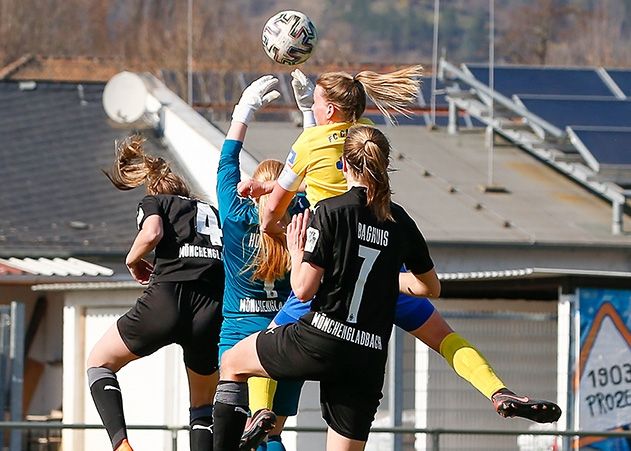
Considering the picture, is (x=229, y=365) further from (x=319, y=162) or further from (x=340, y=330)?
(x=319, y=162)

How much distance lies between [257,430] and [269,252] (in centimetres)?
111

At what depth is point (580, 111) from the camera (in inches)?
1000

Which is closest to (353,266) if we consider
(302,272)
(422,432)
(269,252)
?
(302,272)

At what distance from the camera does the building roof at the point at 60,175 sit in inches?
929

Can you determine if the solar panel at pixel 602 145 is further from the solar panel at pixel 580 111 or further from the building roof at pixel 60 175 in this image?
the building roof at pixel 60 175

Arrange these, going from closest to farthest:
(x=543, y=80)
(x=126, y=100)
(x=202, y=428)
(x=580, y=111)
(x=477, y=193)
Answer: (x=202, y=428) → (x=477, y=193) → (x=580, y=111) → (x=126, y=100) → (x=543, y=80)

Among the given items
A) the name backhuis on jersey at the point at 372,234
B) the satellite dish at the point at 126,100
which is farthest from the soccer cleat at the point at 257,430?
the satellite dish at the point at 126,100

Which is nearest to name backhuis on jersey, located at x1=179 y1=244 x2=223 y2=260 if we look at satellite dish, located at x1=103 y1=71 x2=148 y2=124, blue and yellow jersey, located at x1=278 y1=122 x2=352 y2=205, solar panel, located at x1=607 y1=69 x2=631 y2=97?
blue and yellow jersey, located at x1=278 y1=122 x2=352 y2=205

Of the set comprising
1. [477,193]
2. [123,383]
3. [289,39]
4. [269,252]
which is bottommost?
[269,252]

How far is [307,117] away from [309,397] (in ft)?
18.2

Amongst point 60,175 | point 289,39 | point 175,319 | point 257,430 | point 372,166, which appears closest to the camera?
point 372,166

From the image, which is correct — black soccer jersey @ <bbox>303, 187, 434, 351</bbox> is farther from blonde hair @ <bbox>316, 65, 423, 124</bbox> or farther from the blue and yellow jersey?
blonde hair @ <bbox>316, 65, 423, 124</bbox>

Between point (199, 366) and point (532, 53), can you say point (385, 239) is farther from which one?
point (532, 53)

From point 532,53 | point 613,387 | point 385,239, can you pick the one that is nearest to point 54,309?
point 613,387
